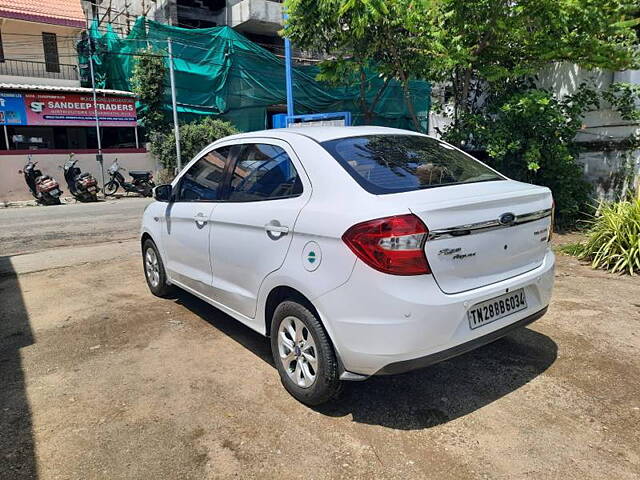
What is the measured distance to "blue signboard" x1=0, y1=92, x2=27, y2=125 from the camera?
16.5m

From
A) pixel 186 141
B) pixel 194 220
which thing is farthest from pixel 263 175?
pixel 186 141

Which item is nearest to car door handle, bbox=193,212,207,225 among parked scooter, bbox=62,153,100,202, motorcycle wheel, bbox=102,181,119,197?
parked scooter, bbox=62,153,100,202

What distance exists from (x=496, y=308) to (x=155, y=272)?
3.54m

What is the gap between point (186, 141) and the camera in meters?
18.5

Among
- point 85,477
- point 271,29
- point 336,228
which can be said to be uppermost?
point 271,29

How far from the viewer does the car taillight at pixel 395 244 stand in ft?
8.04

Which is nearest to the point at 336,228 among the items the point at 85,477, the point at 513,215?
the point at 513,215

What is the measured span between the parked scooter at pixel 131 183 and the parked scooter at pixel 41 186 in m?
2.00

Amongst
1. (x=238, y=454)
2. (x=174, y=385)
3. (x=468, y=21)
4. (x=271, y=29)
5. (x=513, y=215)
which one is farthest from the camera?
(x=271, y=29)

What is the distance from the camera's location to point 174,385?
10.8ft

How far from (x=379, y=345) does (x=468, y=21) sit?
6492mm

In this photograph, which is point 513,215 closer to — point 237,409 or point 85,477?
point 237,409

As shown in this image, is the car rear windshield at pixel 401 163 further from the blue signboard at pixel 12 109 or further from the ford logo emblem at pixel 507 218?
the blue signboard at pixel 12 109

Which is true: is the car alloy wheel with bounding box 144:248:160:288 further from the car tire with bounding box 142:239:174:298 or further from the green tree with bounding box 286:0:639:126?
the green tree with bounding box 286:0:639:126
